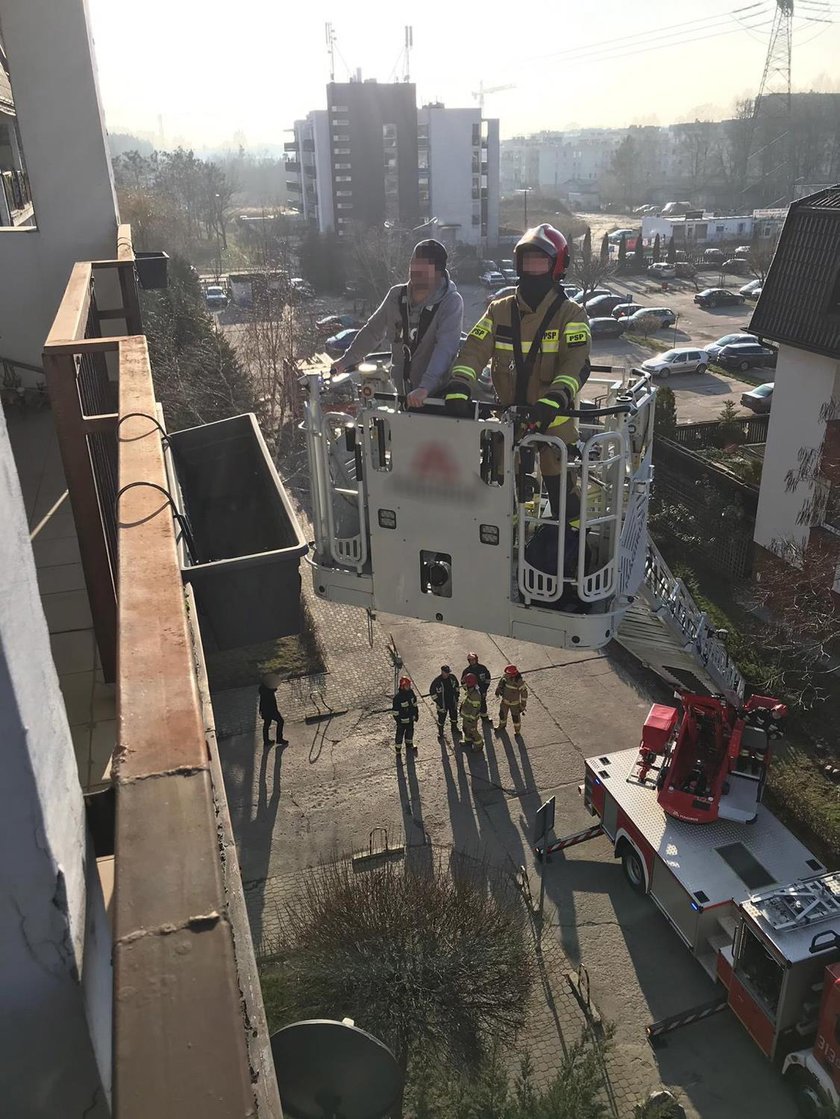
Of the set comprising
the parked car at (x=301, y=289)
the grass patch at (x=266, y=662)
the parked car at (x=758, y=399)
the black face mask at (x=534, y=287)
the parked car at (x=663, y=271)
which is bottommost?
the grass patch at (x=266, y=662)

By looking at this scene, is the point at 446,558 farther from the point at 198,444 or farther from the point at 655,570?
the point at 655,570

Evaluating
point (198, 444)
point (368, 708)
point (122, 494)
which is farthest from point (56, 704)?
point (368, 708)

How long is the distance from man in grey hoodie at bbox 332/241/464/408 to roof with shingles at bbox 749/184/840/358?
1115cm

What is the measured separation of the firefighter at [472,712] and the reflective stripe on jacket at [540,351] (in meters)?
6.95

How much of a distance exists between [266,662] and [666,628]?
371 inches

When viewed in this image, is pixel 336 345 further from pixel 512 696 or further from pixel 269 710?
pixel 512 696

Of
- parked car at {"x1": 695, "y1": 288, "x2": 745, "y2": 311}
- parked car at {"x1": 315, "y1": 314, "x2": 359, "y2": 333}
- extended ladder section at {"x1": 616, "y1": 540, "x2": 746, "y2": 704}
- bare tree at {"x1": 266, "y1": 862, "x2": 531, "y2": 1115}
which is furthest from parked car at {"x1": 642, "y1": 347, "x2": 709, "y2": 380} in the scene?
bare tree at {"x1": 266, "y1": 862, "x2": 531, "y2": 1115}

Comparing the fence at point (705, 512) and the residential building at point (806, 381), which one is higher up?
the residential building at point (806, 381)

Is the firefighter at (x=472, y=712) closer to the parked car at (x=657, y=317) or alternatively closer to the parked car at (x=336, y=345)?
the parked car at (x=336, y=345)

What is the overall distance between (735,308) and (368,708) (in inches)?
1911

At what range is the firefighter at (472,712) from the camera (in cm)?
1338

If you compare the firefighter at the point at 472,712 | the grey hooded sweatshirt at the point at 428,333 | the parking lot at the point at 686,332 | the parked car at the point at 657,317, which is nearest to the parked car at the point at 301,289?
the parking lot at the point at 686,332

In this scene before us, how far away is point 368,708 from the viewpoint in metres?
15.4

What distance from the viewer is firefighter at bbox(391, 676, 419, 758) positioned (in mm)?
13523
